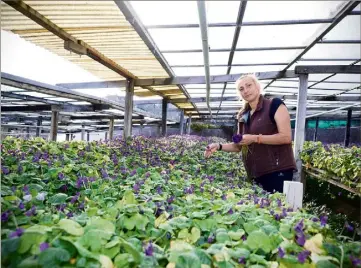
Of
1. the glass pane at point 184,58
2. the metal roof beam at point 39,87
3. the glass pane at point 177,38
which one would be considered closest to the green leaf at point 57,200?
the glass pane at point 177,38

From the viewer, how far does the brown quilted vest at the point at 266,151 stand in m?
3.38

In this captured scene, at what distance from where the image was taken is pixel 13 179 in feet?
7.02

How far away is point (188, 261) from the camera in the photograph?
1.07 meters

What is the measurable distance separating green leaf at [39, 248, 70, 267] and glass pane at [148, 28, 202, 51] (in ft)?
14.2

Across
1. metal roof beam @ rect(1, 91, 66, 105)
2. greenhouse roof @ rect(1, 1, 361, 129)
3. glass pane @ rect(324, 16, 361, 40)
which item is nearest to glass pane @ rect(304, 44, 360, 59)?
greenhouse roof @ rect(1, 1, 361, 129)

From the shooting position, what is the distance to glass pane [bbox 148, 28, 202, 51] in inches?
192

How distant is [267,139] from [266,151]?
0.26 meters

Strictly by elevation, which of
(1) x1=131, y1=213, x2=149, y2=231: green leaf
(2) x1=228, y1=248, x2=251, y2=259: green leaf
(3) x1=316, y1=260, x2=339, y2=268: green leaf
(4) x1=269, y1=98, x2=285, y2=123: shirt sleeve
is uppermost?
(4) x1=269, y1=98, x2=285, y2=123: shirt sleeve

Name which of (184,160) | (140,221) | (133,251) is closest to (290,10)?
(184,160)

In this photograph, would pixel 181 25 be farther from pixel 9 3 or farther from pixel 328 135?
pixel 328 135

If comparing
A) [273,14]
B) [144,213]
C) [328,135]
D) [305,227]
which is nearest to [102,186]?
[144,213]

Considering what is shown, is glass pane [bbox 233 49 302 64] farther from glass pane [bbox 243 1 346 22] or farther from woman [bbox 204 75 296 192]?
woman [bbox 204 75 296 192]

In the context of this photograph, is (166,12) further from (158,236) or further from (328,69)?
(328,69)

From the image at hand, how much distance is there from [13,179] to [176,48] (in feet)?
14.8
